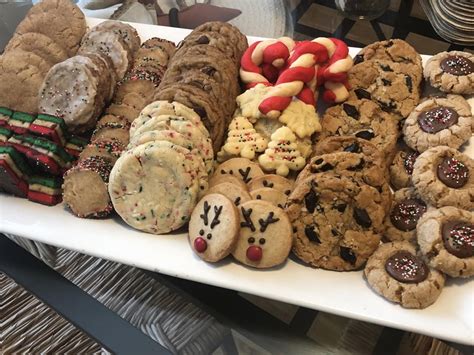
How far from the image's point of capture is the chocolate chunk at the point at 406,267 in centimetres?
115

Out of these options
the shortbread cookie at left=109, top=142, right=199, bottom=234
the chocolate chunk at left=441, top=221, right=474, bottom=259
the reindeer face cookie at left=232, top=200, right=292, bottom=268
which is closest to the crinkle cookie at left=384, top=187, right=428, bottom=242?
the chocolate chunk at left=441, top=221, right=474, bottom=259

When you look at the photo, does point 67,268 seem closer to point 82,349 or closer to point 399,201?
point 82,349

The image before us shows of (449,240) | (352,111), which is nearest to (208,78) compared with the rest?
(352,111)

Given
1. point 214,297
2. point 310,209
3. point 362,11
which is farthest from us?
point 362,11

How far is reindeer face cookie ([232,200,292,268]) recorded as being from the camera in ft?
4.03

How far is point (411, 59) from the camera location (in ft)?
5.12

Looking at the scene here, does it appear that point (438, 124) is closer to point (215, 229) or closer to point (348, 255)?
point (348, 255)

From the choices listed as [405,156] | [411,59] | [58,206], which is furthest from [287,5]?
[58,206]

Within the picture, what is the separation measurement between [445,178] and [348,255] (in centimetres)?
29

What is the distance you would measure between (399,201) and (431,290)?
0.28 metres

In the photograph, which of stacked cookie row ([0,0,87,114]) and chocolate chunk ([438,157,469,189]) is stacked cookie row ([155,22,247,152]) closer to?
stacked cookie row ([0,0,87,114])

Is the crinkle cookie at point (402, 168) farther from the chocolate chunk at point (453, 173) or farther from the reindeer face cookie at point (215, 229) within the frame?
the reindeer face cookie at point (215, 229)

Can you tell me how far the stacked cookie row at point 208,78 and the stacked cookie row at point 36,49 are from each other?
0.41 m

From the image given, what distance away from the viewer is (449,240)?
1159mm
